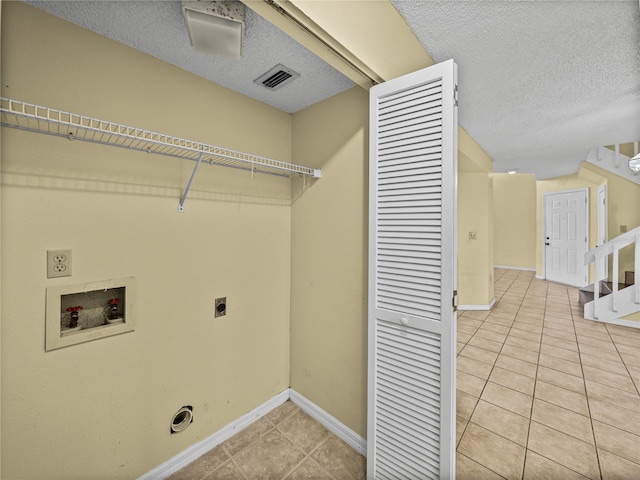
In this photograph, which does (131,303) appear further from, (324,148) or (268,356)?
(324,148)

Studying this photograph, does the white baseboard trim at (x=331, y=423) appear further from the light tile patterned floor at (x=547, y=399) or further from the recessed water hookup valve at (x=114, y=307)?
the recessed water hookup valve at (x=114, y=307)

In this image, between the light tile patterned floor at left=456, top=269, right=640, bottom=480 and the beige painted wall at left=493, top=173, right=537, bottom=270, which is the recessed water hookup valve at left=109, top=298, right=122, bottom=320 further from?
the beige painted wall at left=493, top=173, right=537, bottom=270

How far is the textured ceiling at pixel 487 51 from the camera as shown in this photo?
1201mm

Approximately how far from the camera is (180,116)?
1.51m

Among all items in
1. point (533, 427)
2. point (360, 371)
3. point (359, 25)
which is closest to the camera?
point (359, 25)

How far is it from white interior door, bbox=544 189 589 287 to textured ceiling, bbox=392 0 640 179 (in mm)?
2816

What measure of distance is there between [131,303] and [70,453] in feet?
2.21

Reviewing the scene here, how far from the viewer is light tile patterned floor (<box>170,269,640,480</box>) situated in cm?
151

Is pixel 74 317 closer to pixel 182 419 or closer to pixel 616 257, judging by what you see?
pixel 182 419

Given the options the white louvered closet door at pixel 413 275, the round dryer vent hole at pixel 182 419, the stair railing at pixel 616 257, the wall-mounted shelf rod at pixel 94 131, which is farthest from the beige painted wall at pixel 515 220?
the round dryer vent hole at pixel 182 419

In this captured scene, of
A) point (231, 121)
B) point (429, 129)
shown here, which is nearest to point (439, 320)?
point (429, 129)

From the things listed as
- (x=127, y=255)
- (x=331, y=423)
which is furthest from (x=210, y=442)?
(x=127, y=255)

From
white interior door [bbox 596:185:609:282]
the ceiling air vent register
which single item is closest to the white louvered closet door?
the ceiling air vent register

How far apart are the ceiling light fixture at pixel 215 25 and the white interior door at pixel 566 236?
6.88 m
